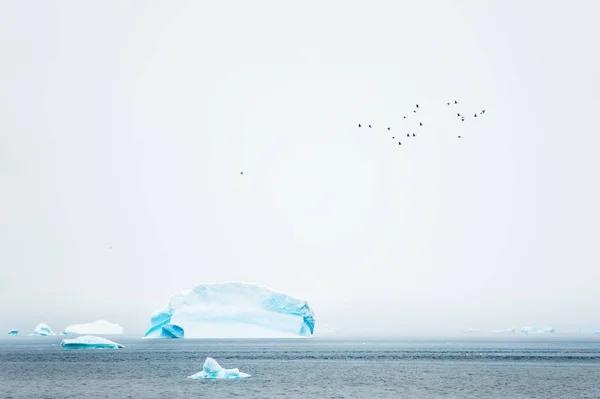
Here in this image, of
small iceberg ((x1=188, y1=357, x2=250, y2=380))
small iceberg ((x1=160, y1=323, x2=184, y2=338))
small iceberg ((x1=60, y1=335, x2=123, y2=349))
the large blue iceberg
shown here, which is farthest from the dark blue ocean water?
the large blue iceberg

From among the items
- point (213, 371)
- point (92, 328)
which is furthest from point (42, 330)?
point (213, 371)

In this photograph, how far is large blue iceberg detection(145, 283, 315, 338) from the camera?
101 m

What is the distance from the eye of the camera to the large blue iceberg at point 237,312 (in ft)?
332

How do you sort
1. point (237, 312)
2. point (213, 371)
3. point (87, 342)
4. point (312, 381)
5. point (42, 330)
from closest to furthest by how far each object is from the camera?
point (213, 371) → point (312, 381) → point (87, 342) → point (237, 312) → point (42, 330)

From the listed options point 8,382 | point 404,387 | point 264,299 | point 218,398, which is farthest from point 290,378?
point 264,299

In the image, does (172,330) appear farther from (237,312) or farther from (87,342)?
(87,342)

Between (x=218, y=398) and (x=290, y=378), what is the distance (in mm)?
12277

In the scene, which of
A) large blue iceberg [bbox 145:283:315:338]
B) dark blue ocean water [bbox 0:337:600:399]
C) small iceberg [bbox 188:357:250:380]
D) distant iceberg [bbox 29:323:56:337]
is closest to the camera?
dark blue ocean water [bbox 0:337:600:399]

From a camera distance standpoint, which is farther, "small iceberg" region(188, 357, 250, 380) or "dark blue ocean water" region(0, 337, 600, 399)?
"small iceberg" region(188, 357, 250, 380)

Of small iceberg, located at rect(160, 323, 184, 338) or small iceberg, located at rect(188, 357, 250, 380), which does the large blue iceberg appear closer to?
small iceberg, located at rect(160, 323, 184, 338)

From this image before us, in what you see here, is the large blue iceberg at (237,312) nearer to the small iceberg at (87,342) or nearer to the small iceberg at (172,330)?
the small iceberg at (172,330)

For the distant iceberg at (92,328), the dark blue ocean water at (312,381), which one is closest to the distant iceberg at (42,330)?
the distant iceberg at (92,328)

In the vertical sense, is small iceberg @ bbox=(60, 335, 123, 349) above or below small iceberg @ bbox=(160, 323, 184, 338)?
below

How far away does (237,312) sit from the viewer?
103m
